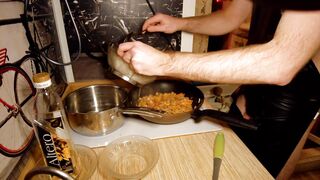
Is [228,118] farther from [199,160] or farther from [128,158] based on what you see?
[128,158]

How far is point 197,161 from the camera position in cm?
61

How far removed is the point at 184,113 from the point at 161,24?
0.52m

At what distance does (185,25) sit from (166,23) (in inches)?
4.1

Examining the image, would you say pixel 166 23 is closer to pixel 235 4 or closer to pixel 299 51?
pixel 235 4

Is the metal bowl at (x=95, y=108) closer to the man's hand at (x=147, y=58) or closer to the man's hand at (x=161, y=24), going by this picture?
the man's hand at (x=147, y=58)

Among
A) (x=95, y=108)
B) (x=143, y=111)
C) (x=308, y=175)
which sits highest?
(x=143, y=111)

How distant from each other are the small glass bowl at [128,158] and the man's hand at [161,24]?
1.90 ft

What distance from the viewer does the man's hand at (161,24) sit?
1.02 meters

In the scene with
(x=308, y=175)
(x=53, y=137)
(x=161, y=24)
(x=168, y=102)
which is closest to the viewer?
(x=53, y=137)

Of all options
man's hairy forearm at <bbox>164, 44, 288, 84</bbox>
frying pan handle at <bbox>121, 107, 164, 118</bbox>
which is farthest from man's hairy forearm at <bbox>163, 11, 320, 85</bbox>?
frying pan handle at <bbox>121, 107, 164, 118</bbox>

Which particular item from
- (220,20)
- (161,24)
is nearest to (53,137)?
(161,24)

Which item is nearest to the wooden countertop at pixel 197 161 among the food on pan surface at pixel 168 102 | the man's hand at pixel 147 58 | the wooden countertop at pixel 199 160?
the wooden countertop at pixel 199 160

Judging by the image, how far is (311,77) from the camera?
734 millimetres

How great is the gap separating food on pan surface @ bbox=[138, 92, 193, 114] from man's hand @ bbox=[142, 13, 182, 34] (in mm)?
334
